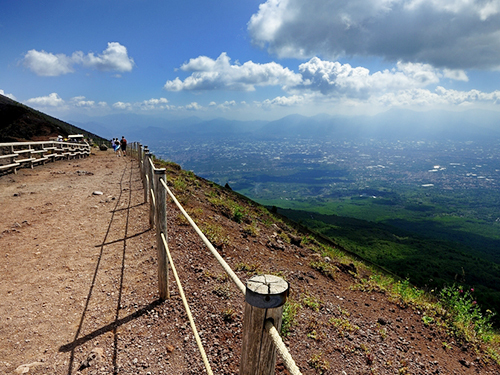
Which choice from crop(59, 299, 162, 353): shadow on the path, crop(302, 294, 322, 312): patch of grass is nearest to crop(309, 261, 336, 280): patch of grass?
crop(302, 294, 322, 312): patch of grass

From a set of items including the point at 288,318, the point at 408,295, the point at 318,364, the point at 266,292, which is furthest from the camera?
the point at 408,295

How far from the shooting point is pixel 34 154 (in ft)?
70.3

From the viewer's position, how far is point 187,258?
6684 millimetres

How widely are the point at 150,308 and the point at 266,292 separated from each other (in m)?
4.14

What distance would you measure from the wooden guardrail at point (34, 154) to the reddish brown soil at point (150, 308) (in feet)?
23.5

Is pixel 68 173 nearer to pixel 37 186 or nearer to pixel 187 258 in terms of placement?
pixel 37 186

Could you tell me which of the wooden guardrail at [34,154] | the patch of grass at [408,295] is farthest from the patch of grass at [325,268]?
the wooden guardrail at [34,154]

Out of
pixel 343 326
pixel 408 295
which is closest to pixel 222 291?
pixel 343 326

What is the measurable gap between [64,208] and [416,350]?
37.3ft

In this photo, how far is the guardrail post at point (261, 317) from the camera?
5.00 ft

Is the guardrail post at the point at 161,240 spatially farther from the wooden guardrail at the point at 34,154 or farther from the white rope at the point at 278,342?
the wooden guardrail at the point at 34,154

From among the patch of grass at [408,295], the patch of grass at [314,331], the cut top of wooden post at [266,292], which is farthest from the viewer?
the patch of grass at [408,295]

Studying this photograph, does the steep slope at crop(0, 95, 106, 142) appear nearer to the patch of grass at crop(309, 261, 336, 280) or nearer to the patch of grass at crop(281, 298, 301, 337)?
the patch of grass at crop(309, 261, 336, 280)

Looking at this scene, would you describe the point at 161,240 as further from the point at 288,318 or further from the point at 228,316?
the point at 288,318
